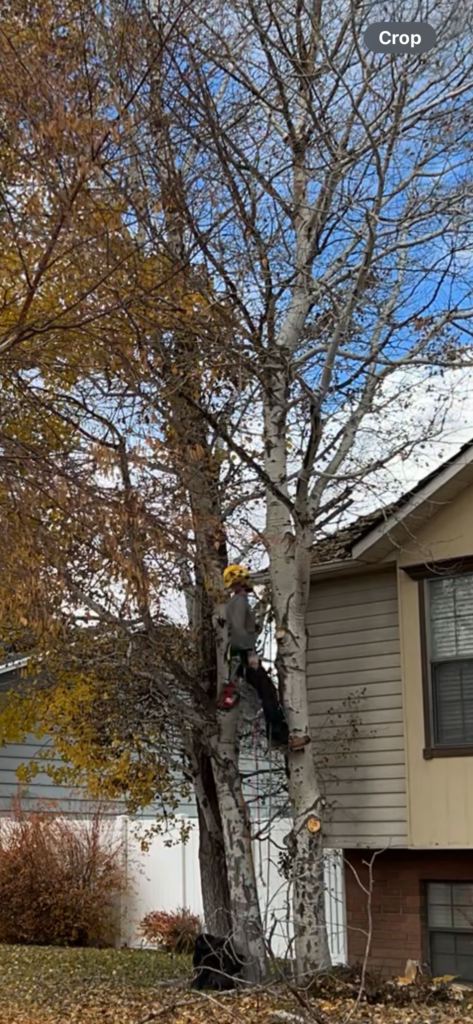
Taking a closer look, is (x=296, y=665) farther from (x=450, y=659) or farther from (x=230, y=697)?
(x=450, y=659)

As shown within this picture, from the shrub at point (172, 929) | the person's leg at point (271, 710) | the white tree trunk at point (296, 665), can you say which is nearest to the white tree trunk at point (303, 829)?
the white tree trunk at point (296, 665)

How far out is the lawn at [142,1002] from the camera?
9336 millimetres

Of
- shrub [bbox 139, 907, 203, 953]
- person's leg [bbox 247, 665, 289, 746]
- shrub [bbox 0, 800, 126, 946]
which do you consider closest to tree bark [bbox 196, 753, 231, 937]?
person's leg [bbox 247, 665, 289, 746]

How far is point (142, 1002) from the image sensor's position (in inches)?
426

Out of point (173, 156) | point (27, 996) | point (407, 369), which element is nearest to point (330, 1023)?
point (27, 996)

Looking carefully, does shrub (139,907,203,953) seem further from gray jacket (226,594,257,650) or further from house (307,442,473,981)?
gray jacket (226,594,257,650)

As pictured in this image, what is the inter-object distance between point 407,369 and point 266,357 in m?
1.51

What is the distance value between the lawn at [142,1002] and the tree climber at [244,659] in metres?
2.45

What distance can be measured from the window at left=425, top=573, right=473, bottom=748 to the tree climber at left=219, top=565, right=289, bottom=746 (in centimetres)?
200

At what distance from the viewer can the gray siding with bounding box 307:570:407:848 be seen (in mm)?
13156

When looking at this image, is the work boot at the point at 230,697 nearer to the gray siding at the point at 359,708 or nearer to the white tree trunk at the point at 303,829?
the white tree trunk at the point at 303,829

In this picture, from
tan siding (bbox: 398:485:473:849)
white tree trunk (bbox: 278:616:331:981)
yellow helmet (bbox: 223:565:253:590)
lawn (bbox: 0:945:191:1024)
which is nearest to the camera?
lawn (bbox: 0:945:191:1024)

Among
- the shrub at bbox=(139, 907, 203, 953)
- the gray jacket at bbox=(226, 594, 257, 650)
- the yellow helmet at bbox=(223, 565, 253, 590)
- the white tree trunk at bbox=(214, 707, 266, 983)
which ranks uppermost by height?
the yellow helmet at bbox=(223, 565, 253, 590)

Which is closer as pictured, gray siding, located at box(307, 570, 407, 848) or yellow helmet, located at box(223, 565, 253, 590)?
yellow helmet, located at box(223, 565, 253, 590)
